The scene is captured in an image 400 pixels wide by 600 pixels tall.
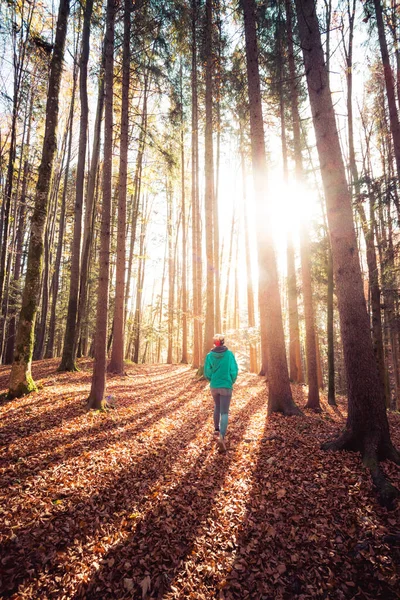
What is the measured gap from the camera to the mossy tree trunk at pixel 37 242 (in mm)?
6770

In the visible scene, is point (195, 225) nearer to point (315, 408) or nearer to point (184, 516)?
point (315, 408)

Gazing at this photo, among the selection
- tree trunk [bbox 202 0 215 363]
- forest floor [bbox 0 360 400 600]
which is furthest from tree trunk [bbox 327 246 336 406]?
tree trunk [bbox 202 0 215 363]

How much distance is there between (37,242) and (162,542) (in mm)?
7076

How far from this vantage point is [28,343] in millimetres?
6883

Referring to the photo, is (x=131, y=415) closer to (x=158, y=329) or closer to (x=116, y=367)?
(x=116, y=367)

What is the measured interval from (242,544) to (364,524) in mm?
1346

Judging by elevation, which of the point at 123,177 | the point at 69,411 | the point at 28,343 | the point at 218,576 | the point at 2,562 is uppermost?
the point at 123,177

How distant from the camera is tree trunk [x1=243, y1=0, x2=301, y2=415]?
258 inches

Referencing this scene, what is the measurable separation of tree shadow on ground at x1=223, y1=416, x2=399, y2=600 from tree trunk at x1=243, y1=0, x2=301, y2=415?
7.66ft

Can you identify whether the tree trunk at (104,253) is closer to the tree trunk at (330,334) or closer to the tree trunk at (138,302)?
the tree trunk at (330,334)

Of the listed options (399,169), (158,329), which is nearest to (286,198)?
(399,169)

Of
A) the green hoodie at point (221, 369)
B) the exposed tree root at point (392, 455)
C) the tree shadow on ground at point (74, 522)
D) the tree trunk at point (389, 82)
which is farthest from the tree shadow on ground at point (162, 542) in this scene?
the tree trunk at point (389, 82)

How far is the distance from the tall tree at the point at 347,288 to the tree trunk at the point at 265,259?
1810 mm

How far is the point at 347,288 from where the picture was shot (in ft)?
14.9
